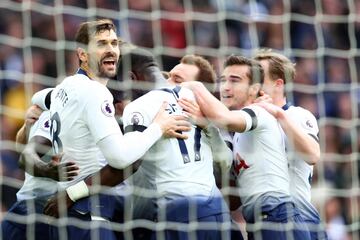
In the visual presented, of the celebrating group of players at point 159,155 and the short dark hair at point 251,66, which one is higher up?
the short dark hair at point 251,66

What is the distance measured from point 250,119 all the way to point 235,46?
169 centimetres

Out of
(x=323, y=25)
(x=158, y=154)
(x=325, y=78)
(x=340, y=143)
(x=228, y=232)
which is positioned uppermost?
(x=323, y=25)

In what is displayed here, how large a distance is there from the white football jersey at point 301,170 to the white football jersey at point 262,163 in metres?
0.07

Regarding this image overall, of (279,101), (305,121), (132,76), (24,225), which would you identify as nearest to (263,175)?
(305,121)

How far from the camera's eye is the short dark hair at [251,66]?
4426 mm

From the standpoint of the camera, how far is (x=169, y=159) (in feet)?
13.3

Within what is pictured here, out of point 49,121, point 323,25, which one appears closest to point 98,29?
point 49,121

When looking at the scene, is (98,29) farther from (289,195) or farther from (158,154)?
(289,195)

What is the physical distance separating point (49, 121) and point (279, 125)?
1032 mm

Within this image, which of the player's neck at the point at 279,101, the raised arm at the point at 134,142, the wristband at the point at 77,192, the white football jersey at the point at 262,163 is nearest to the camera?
the raised arm at the point at 134,142

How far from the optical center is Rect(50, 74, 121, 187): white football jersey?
3.90 metres

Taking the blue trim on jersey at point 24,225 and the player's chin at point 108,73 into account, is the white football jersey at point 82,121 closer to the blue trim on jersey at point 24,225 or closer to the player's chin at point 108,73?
the player's chin at point 108,73

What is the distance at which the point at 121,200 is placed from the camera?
423cm

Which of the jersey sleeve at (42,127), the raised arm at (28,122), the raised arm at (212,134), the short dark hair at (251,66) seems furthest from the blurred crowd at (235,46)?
the raised arm at (212,134)
